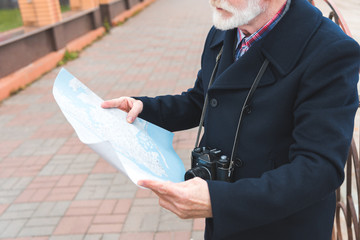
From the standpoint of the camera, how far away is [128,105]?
1.59 metres

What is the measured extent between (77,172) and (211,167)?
289 centimetres

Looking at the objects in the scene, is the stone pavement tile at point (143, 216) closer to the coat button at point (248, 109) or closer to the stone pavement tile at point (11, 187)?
the stone pavement tile at point (11, 187)

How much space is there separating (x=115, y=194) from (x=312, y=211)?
248 cm

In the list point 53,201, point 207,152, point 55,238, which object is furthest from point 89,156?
point 207,152

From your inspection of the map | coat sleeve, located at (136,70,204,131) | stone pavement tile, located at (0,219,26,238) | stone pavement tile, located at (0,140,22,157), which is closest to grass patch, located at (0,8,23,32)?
stone pavement tile, located at (0,140,22,157)

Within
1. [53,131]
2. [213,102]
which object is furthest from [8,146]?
[213,102]

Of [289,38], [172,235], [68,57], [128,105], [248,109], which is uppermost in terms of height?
[289,38]

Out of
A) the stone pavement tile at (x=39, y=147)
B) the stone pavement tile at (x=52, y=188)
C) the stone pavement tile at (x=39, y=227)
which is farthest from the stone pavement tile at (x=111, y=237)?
the stone pavement tile at (x=39, y=147)

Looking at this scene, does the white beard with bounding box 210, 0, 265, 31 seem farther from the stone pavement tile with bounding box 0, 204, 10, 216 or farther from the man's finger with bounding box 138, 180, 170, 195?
the stone pavement tile with bounding box 0, 204, 10, 216

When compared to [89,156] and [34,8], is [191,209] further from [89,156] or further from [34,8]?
[34,8]

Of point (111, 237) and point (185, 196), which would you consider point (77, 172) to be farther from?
point (185, 196)

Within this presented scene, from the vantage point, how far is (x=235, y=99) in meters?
1.28

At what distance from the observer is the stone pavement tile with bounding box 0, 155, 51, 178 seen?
12.9 ft

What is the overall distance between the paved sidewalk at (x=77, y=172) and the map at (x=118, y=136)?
171 centimetres
